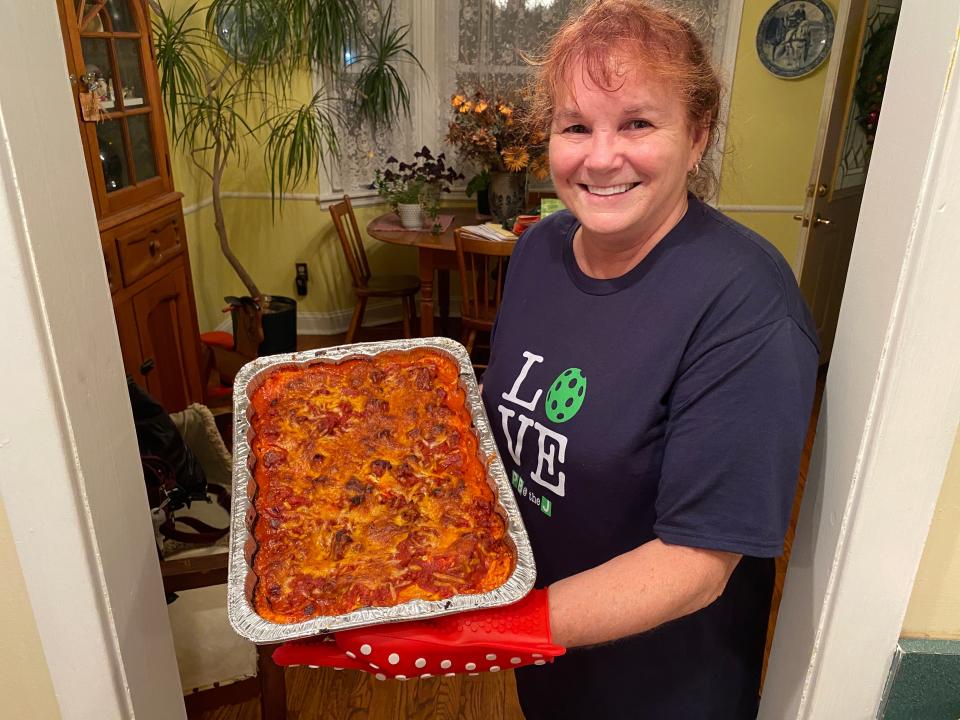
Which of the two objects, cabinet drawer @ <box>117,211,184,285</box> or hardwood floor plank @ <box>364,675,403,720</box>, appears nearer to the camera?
hardwood floor plank @ <box>364,675,403,720</box>

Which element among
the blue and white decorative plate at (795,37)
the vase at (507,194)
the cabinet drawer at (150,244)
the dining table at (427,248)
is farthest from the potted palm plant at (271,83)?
the blue and white decorative plate at (795,37)

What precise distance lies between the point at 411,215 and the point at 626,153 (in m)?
3.01

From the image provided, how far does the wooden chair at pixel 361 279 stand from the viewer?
3.98m

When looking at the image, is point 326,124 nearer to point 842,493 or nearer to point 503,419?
point 503,419

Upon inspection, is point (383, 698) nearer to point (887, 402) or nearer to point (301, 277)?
point (887, 402)

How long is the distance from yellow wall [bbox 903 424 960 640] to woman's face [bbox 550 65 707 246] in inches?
17.8

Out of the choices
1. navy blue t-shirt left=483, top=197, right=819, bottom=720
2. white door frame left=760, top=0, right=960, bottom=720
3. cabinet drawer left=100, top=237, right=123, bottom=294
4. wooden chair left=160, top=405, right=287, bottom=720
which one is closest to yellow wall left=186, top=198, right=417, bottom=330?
cabinet drawer left=100, top=237, right=123, bottom=294

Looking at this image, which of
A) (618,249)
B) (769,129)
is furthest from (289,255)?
(618,249)

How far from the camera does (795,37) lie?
408 centimetres

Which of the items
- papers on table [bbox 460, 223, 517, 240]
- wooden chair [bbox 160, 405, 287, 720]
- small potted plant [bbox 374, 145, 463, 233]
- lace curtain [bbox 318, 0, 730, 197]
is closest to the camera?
wooden chair [bbox 160, 405, 287, 720]

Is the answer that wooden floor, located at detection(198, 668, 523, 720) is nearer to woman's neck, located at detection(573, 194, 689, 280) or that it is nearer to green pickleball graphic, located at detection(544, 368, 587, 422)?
green pickleball graphic, located at detection(544, 368, 587, 422)

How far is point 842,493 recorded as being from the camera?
28.3 inches

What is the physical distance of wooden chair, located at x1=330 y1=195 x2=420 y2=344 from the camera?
157 inches

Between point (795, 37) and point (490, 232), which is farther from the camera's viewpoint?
point (795, 37)
